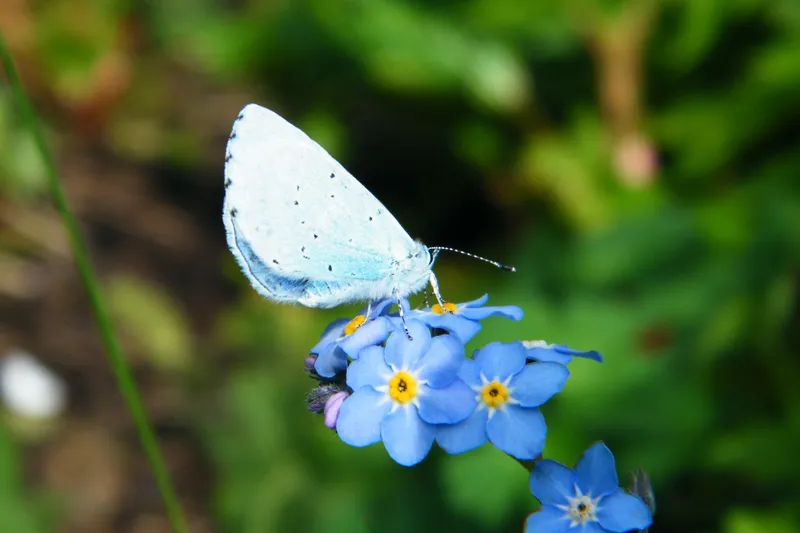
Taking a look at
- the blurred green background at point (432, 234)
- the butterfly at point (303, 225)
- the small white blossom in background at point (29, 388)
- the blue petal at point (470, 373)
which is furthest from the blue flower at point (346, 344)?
the small white blossom in background at point (29, 388)

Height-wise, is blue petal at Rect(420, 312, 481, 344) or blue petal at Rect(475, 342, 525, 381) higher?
blue petal at Rect(420, 312, 481, 344)

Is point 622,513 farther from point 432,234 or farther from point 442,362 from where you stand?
point 432,234

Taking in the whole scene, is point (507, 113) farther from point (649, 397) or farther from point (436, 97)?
point (649, 397)

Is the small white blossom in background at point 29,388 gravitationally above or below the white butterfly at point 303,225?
above

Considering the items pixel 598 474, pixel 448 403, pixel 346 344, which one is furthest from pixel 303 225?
pixel 598 474

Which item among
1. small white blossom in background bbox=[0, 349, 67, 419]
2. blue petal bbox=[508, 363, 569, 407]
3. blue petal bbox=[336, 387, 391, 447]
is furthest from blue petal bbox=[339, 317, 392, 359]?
small white blossom in background bbox=[0, 349, 67, 419]

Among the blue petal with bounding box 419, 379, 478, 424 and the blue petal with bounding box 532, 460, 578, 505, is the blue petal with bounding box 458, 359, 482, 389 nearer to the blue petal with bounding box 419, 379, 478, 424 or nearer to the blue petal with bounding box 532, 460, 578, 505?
the blue petal with bounding box 419, 379, 478, 424

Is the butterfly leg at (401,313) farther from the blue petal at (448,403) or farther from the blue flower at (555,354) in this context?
the blue flower at (555,354)

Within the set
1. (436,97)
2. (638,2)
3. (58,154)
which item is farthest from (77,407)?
(638,2)
